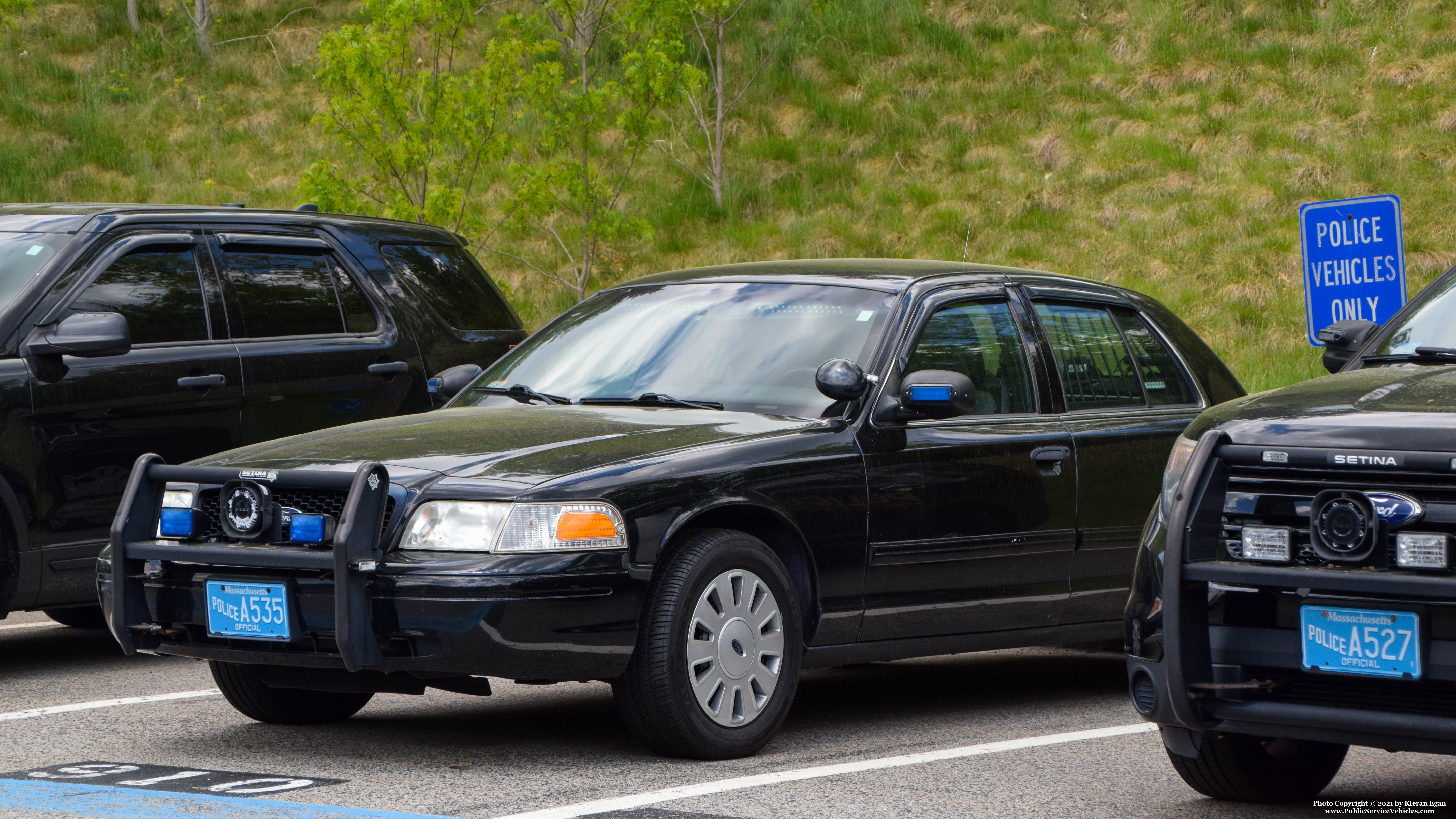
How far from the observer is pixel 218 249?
829 centimetres

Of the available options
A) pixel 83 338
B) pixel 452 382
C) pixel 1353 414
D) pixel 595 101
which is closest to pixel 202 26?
pixel 595 101

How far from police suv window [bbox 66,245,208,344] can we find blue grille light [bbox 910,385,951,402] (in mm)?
3586

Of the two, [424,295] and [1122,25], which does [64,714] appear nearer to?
[424,295]

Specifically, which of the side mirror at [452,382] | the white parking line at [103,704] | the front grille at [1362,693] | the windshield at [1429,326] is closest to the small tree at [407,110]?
the side mirror at [452,382]

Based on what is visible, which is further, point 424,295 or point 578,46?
point 578,46

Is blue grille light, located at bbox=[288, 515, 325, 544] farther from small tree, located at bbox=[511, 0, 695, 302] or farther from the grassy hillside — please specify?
the grassy hillside

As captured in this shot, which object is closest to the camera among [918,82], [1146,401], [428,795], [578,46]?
[428,795]

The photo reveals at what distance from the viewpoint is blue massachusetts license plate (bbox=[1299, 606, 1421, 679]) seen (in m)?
4.00

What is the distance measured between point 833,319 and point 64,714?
10.5ft

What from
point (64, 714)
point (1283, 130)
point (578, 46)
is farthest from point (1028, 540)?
point (1283, 130)

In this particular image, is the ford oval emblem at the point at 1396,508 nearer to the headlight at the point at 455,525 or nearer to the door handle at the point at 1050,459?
the headlight at the point at 455,525

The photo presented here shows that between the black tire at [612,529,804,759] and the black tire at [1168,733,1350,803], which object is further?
the black tire at [612,529,804,759]

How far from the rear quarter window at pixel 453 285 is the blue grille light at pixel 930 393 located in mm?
3643

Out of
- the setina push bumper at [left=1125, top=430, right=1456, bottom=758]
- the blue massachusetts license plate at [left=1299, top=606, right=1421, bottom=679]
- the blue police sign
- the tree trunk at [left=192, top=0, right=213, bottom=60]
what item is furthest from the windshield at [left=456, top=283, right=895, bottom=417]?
the tree trunk at [left=192, top=0, right=213, bottom=60]
